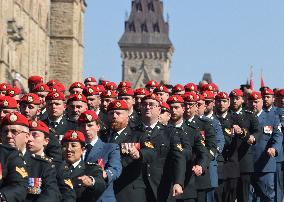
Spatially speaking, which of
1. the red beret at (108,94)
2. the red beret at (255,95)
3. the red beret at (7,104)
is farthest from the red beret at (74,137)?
the red beret at (255,95)

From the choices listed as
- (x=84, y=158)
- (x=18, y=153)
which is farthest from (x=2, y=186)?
(x=84, y=158)

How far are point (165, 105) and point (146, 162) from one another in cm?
107

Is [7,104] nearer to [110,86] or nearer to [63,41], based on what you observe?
[110,86]

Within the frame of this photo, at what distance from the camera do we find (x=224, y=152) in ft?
59.2

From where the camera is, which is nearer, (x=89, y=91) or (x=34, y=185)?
(x=34, y=185)

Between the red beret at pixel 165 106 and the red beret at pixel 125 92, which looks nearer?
the red beret at pixel 165 106

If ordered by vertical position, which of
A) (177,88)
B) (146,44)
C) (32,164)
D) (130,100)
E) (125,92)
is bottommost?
(32,164)

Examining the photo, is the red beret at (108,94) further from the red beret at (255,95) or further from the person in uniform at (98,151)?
the person in uniform at (98,151)

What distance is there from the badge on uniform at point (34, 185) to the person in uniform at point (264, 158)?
8.36 meters

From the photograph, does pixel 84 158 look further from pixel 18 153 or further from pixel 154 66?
pixel 154 66

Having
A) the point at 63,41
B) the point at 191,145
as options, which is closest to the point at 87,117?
the point at 191,145

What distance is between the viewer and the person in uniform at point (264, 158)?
1836 centimetres

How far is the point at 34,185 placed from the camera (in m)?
10.3

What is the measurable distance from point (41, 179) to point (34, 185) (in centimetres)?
11
